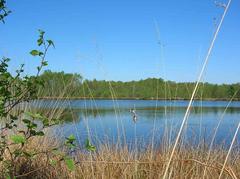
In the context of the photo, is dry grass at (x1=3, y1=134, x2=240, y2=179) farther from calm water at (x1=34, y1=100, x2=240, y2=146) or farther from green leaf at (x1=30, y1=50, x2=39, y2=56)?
green leaf at (x1=30, y1=50, x2=39, y2=56)

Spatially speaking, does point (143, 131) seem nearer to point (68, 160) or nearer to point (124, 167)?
point (124, 167)

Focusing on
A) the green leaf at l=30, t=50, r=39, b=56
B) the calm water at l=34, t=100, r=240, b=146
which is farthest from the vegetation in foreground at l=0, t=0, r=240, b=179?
the calm water at l=34, t=100, r=240, b=146

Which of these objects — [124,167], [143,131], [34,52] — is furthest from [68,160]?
[143,131]

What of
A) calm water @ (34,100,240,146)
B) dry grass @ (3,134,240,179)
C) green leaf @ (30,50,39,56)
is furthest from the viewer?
calm water @ (34,100,240,146)

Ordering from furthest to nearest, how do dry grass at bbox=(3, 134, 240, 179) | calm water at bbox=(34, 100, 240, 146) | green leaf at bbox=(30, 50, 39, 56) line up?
calm water at bbox=(34, 100, 240, 146) < dry grass at bbox=(3, 134, 240, 179) < green leaf at bbox=(30, 50, 39, 56)

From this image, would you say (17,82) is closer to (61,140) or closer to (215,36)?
(215,36)

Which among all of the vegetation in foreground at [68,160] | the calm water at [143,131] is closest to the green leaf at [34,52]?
the vegetation in foreground at [68,160]

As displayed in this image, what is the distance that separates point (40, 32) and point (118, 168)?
69.5 inches

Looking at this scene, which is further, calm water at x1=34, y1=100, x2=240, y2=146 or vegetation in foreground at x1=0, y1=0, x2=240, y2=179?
calm water at x1=34, y1=100, x2=240, y2=146

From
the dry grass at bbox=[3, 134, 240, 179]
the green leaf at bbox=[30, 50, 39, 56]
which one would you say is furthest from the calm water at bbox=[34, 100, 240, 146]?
the green leaf at bbox=[30, 50, 39, 56]

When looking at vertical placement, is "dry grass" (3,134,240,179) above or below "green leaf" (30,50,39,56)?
below

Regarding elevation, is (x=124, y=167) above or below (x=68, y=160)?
below

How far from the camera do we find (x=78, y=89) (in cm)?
545

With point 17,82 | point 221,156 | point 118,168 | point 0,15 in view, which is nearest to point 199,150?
point 221,156
